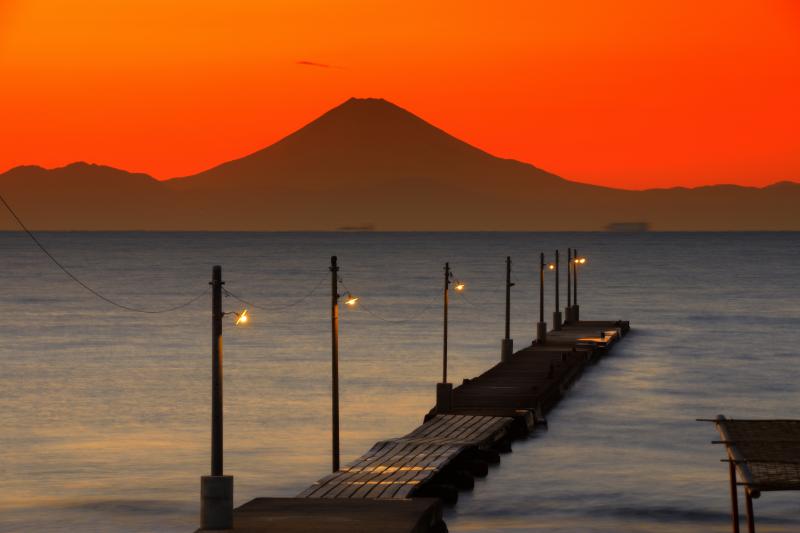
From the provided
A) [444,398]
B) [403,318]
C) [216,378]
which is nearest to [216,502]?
[216,378]

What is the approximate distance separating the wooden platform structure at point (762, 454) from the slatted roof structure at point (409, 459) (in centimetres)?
993

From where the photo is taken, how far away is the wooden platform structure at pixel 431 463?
30.9 meters

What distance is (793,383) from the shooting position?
81125 millimetres

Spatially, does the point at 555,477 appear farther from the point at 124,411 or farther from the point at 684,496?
the point at 124,411

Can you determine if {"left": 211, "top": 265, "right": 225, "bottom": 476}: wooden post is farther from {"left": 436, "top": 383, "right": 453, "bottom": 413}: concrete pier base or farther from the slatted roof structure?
{"left": 436, "top": 383, "right": 453, "bottom": 413}: concrete pier base

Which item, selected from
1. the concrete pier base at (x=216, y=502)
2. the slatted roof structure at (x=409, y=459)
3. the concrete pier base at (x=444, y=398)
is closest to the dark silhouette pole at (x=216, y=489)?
the concrete pier base at (x=216, y=502)

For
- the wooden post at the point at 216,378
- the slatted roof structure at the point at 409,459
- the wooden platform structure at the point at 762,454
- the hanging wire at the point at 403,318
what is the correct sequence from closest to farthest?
the wooden platform structure at the point at 762,454 → the wooden post at the point at 216,378 → the slatted roof structure at the point at 409,459 → the hanging wire at the point at 403,318

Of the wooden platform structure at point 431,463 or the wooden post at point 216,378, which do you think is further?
the wooden platform structure at point 431,463

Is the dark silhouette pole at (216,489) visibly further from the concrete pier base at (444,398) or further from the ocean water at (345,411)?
the concrete pier base at (444,398)

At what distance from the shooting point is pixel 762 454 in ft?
84.9

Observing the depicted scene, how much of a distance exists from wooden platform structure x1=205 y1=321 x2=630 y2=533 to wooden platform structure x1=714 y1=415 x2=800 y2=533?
22.6ft

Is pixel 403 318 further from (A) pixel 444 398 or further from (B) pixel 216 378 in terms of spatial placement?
(B) pixel 216 378

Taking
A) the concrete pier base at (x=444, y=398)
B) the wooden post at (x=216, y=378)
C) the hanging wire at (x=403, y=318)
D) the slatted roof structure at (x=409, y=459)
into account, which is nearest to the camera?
the wooden post at (x=216, y=378)

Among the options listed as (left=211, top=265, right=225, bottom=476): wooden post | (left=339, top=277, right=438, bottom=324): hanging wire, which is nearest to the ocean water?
(left=339, top=277, right=438, bottom=324): hanging wire
